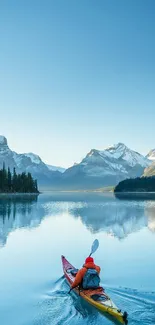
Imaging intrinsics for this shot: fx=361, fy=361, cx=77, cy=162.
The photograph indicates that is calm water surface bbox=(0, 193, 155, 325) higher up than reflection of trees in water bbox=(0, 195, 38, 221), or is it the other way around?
reflection of trees in water bbox=(0, 195, 38, 221)

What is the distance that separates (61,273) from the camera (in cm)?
3153

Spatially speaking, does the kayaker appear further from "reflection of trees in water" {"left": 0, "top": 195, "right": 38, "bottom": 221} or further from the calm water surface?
"reflection of trees in water" {"left": 0, "top": 195, "right": 38, "bottom": 221}

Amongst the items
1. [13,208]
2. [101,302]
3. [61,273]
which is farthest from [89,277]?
[13,208]

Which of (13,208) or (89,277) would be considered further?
(13,208)

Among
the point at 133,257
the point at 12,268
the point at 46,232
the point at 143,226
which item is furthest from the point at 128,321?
the point at 143,226

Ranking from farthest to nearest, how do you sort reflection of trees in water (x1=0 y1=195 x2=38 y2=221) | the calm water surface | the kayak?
reflection of trees in water (x1=0 y1=195 x2=38 y2=221) → the calm water surface → the kayak

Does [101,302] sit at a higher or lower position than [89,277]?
lower

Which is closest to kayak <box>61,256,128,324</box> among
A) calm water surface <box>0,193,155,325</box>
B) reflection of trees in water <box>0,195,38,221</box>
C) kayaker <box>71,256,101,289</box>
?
kayaker <box>71,256,101,289</box>

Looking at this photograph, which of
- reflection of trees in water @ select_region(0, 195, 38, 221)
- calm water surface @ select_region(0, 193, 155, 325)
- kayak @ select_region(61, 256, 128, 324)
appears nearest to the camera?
kayak @ select_region(61, 256, 128, 324)

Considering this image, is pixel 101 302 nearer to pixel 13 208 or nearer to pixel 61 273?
pixel 61 273

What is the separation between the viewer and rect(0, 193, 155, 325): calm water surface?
70.5ft

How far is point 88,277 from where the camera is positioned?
23062 millimetres

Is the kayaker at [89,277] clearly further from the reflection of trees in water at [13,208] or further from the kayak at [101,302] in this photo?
the reflection of trees in water at [13,208]

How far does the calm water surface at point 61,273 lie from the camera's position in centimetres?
2148
